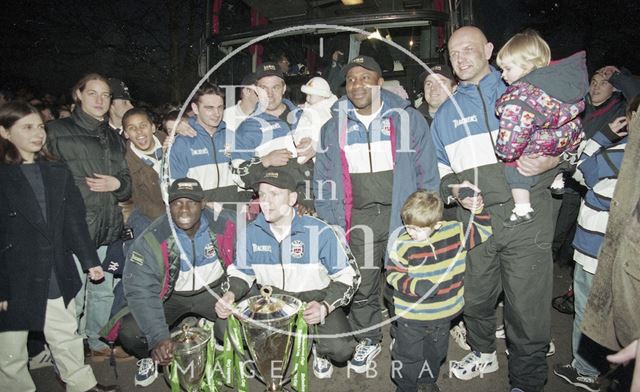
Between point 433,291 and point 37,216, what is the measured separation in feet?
9.95

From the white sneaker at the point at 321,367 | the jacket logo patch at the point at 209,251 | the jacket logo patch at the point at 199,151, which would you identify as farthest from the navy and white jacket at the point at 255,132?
the white sneaker at the point at 321,367

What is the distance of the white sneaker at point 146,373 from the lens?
11.0 feet

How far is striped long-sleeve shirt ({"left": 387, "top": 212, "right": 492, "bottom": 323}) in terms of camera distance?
2.70 meters

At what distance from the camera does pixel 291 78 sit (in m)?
4.86

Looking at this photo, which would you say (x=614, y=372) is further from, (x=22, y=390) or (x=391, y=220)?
(x=22, y=390)

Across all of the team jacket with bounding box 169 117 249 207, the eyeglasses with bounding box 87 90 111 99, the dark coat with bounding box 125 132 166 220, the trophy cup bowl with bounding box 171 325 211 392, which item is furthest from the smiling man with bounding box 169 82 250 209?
the trophy cup bowl with bounding box 171 325 211 392

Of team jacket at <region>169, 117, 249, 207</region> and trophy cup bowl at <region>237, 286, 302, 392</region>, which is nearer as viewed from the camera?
trophy cup bowl at <region>237, 286, 302, 392</region>

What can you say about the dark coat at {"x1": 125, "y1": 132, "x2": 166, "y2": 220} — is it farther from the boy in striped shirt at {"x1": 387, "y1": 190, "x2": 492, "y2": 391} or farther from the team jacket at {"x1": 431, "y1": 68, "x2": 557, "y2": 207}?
the team jacket at {"x1": 431, "y1": 68, "x2": 557, "y2": 207}

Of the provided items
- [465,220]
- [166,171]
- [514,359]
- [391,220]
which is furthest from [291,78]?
[514,359]

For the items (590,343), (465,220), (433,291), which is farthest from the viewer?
(590,343)

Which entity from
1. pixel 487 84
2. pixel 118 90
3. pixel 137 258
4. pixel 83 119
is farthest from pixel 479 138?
pixel 118 90

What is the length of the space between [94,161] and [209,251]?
4.63 ft

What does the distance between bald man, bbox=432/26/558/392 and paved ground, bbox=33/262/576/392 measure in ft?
1.41

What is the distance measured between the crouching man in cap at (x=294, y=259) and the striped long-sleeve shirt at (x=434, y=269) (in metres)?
0.43
